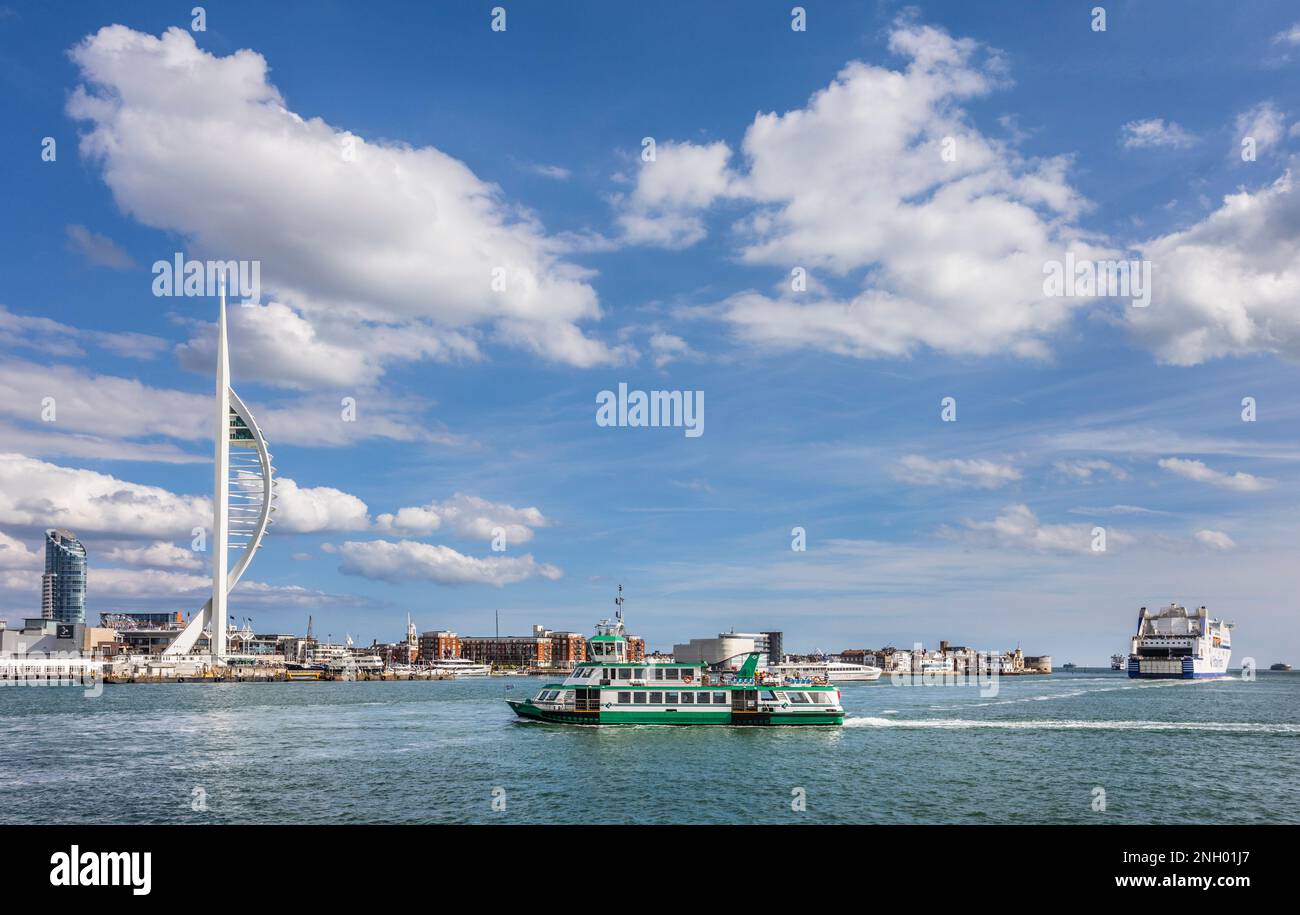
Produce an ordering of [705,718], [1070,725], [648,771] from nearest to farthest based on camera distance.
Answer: [648,771], [705,718], [1070,725]

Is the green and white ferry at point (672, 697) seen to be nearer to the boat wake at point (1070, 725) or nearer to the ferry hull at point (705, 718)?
the ferry hull at point (705, 718)

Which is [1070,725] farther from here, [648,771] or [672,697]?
[648,771]

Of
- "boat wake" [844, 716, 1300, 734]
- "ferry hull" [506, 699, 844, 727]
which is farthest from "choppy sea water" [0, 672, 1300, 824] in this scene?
"ferry hull" [506, 699, 844, 727]

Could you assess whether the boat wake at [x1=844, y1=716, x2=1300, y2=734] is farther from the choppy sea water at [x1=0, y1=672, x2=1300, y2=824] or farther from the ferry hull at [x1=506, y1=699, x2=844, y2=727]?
the ferry hull at [x1=506, y1=699, x2=844, y2=727]

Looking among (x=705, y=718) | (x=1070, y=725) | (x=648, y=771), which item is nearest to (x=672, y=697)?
(x=705, y=718)

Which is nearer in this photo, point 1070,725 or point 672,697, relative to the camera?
point 672,697

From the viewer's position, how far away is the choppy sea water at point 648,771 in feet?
136

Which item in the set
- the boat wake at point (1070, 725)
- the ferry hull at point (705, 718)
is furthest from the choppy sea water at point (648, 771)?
the ferry hull at point (705, 718)

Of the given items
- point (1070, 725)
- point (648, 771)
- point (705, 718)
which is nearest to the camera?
point (648, 771)

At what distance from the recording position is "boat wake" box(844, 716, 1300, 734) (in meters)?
80.6

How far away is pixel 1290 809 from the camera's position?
43.7 meters

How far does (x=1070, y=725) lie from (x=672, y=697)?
36.2 m

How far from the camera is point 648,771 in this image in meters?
52.7
